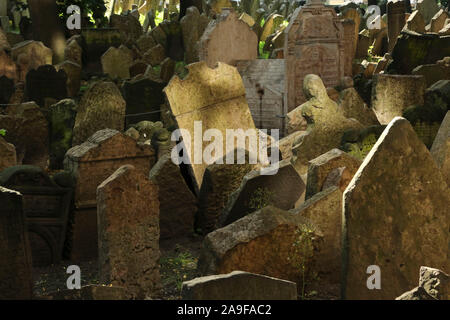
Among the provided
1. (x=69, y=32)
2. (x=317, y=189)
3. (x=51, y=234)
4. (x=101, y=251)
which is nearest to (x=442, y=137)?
(x=317, y=189)

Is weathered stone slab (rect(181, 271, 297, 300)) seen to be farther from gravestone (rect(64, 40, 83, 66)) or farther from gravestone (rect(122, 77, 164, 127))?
gravestone (rect(64, 40, 83, 66))

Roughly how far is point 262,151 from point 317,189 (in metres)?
2.72

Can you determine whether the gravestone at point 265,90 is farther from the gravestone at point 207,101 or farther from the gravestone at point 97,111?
the gravestone at point 207,101

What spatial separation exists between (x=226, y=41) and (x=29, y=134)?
15.8ft

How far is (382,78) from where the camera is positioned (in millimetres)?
9430

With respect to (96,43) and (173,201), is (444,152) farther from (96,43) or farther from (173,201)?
(96,43)

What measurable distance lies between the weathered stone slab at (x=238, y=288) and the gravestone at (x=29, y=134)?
6.43 meters

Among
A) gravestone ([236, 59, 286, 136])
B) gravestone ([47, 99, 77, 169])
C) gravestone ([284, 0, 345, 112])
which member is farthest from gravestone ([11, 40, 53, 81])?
gravestone ([284, 0, 345, 112])

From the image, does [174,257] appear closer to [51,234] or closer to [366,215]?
[51,234]

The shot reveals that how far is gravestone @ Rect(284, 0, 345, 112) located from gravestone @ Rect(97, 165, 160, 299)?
7540mm

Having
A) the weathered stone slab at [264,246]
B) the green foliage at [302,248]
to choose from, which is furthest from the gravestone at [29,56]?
the green foliage at [302,248]

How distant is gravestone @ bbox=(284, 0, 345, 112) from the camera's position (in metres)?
12.1

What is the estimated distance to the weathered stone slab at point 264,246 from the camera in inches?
179

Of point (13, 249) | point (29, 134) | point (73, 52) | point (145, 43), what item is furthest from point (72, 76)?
point (13, 249)
